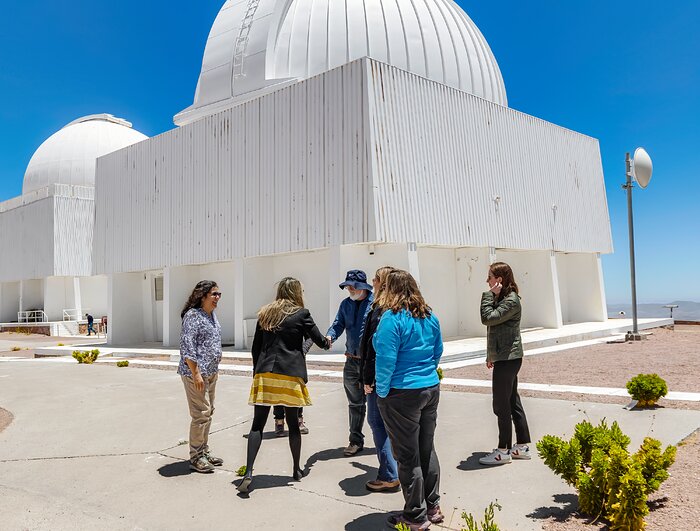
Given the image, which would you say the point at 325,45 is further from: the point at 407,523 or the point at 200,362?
the point at 407,523

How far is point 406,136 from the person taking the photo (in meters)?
15.7

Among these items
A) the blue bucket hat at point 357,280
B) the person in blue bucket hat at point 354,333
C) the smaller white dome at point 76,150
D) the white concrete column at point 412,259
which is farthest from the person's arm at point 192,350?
the smaller white dome at point 76,150

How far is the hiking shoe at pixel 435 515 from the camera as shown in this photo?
3852 millimetres

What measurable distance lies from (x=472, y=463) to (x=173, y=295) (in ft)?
59.6

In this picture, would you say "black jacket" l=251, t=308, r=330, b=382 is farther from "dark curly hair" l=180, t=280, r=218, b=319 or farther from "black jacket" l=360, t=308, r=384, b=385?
"dark curly hair" l=180, t=280, r=218, b=319

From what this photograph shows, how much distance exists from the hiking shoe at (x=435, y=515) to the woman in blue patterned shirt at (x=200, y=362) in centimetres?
223

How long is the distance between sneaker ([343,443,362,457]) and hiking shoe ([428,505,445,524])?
70.2 inches

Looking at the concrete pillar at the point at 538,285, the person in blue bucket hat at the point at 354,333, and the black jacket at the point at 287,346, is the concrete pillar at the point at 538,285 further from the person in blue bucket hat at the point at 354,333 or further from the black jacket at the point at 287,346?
the black jacket at the point at 287,346

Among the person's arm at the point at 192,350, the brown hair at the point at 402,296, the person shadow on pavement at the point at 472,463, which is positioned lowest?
the person shadow on pavement at the point at 472,463

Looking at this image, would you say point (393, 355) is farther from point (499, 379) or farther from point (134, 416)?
point (134, 416)

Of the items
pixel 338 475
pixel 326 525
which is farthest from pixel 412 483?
pixel 338 475

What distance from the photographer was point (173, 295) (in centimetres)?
2162

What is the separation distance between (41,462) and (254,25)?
18.5 m

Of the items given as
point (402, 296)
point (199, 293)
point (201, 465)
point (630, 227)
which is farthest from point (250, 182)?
point (402, 296)
